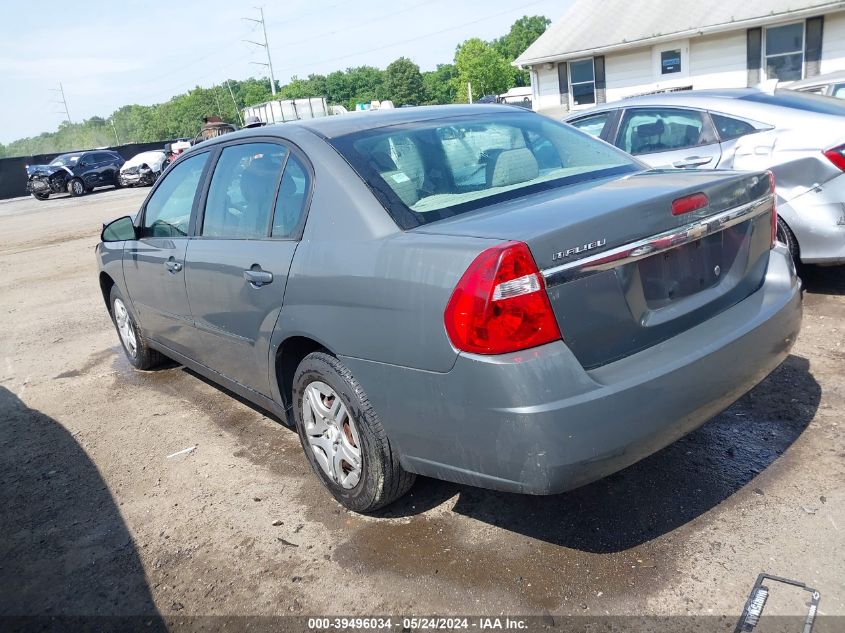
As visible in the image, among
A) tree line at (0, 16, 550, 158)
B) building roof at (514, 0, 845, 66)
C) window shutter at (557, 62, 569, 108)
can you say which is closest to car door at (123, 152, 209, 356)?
building roof at (514, 0, 845, 66)

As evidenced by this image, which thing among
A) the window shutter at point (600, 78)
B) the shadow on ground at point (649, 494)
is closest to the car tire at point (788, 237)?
the shadow on ground at point (649, 494)

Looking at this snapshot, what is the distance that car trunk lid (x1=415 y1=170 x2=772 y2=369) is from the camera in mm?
2402

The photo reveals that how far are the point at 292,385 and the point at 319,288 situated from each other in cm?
66

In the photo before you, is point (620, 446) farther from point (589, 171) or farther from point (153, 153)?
point (153, 153)

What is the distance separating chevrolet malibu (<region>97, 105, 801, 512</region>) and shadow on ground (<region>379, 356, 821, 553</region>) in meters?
0.45

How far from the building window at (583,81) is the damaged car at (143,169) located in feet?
52.9

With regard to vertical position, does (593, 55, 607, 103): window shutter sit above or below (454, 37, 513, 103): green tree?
below

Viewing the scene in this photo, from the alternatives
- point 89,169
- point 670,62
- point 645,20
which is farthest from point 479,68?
point 670,62

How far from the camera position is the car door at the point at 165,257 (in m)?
4.23

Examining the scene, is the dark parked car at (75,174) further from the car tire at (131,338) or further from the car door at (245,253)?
the car door at (245,253)

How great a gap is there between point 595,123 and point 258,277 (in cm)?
423

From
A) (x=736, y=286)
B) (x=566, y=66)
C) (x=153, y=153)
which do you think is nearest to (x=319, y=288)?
(x=736, y=286)

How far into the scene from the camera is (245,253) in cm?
350

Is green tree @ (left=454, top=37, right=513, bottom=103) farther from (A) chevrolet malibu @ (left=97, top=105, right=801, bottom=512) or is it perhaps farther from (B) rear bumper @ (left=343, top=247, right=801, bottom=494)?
(B) rear bumper @ (left=343, top=247, right=801, bottom=494)
